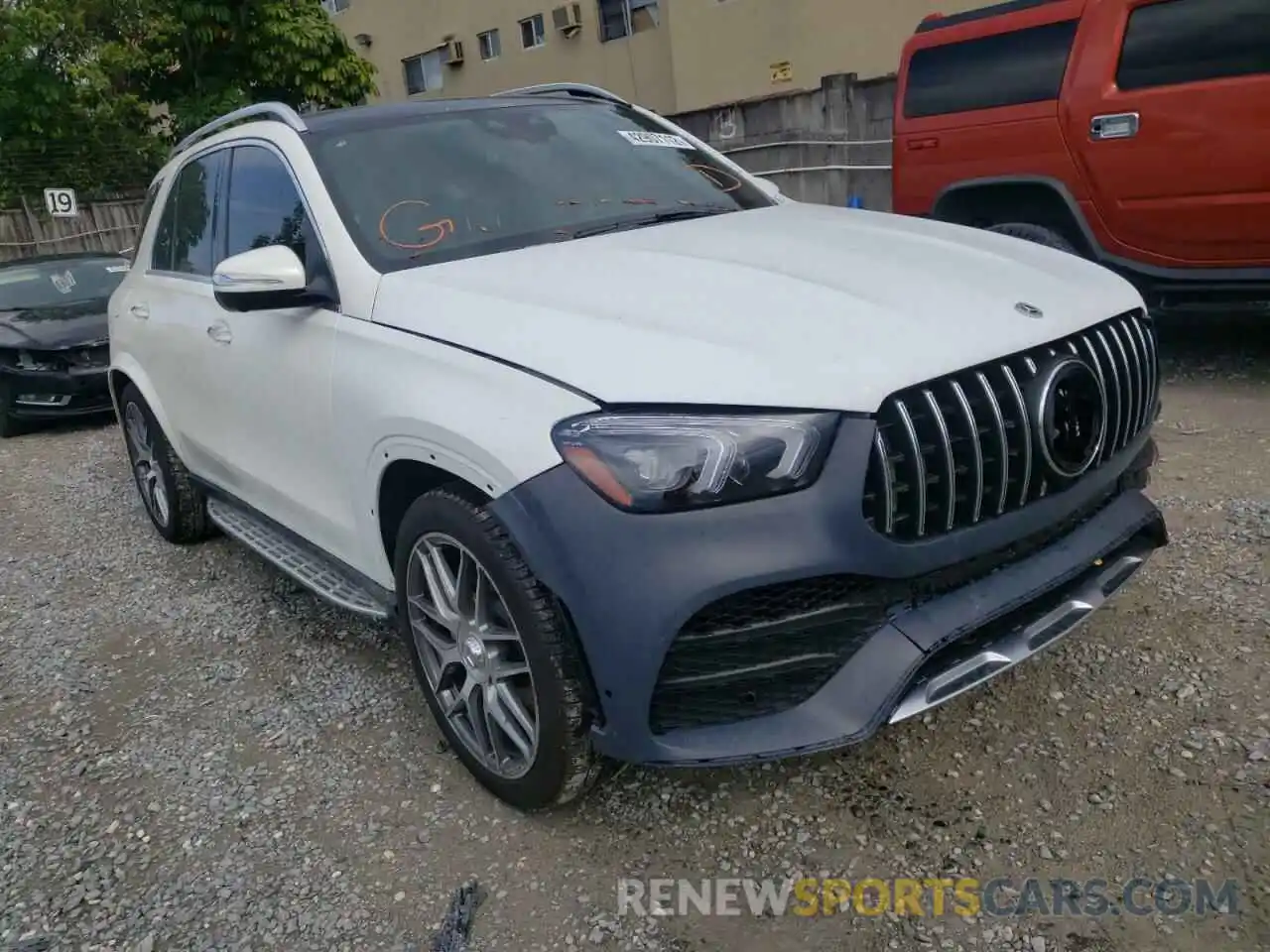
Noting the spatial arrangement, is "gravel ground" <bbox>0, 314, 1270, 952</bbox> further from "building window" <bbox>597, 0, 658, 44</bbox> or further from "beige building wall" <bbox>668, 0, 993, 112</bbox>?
"building window" <bbox>597, 0, 658, 44</bbox>

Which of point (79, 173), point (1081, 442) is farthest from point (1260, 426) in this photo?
point (79, 173)

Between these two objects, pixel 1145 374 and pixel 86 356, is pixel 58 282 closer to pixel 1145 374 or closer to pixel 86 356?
pixel 86 356

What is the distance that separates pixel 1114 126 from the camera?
211 inches

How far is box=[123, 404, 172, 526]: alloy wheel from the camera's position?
473 cm

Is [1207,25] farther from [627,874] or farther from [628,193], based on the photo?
[627,874]

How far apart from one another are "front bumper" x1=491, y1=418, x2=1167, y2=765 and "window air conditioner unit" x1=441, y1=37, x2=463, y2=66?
2272 centimetres

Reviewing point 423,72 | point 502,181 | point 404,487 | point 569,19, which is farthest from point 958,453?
point 423,72

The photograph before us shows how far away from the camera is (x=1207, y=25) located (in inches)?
199

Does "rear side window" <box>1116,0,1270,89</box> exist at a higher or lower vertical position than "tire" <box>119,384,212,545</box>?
higher

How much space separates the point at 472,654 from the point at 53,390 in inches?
272

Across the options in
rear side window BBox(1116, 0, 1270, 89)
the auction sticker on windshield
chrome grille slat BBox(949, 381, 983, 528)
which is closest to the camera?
chrome grille slat BBox(949, 381, 983, 528)

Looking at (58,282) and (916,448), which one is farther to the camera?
(58,282)

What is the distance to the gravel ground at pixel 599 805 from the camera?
223 centimetres

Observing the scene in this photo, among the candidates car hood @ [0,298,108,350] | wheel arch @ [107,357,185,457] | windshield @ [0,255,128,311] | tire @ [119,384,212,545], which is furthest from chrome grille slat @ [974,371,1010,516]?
windshield @ [0,255,128,311]
